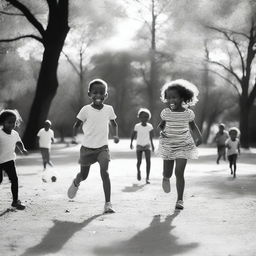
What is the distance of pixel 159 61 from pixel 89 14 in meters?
17.2

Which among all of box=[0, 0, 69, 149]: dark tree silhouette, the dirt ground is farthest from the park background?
the dirt ground

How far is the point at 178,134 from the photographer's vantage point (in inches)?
267

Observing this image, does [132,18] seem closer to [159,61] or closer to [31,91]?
[159,61]

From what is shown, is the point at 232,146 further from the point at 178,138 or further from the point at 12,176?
the point at 12,176

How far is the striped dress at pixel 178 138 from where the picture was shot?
671 centimetres

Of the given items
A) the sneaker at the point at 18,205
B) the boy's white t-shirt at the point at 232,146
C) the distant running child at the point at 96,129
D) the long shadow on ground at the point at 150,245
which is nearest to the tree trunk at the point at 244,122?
the boy's white t-shirt at the point at 232,146

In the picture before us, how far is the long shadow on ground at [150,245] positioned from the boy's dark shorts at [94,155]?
5.50ft

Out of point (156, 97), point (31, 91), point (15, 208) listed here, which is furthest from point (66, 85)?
point (15, 208)

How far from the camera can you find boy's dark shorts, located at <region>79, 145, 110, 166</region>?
264 inches

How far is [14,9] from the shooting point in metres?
24.4

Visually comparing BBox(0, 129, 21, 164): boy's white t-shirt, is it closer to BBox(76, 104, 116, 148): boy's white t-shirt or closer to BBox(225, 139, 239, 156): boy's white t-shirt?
BBox(76, 104, 116, 148): boy's white t-shirt

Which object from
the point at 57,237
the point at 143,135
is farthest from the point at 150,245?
the point at 143,135

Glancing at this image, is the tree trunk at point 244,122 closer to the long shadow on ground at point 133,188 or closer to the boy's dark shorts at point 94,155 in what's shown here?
the long shadow on ground at point 133,188

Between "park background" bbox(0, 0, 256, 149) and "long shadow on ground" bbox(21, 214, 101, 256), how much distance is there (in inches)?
679
